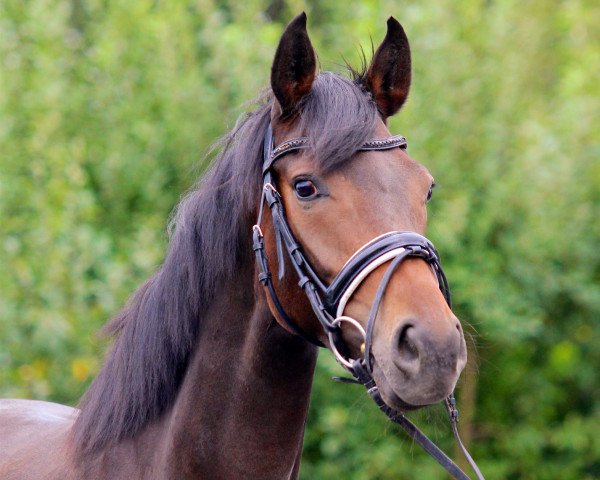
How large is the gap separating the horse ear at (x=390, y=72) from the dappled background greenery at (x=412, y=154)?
2997 millimetres

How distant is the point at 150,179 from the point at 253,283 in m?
4.06

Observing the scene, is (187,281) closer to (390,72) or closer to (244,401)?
(244,401)

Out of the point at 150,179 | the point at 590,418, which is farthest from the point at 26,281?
the point at 590,418

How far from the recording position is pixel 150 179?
6.31 meters

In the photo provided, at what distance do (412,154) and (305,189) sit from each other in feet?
12.1

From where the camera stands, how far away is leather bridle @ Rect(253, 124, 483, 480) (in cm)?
208

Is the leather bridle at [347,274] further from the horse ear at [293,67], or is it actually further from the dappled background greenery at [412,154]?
the dappled background greenery at [412,154]

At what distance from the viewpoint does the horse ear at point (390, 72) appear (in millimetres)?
2531

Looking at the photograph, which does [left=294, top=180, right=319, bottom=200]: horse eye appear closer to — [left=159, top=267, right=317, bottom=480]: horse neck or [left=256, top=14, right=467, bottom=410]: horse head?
[left=256, top=14, right=467, bottom=410]: horse head

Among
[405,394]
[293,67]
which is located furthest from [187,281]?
[405,394]

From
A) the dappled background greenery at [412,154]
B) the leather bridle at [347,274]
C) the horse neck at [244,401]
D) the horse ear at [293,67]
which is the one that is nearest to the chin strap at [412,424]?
the leather bridle at [347,274]

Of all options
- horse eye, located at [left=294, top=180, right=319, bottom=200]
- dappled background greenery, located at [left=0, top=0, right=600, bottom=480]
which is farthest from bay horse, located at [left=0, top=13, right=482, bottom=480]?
dappled background greenery, located at [left=0, top=0, right=600, bottom=480]

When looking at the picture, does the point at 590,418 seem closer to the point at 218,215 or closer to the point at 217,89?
the point at 217,89

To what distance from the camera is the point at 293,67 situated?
93.3 inches
